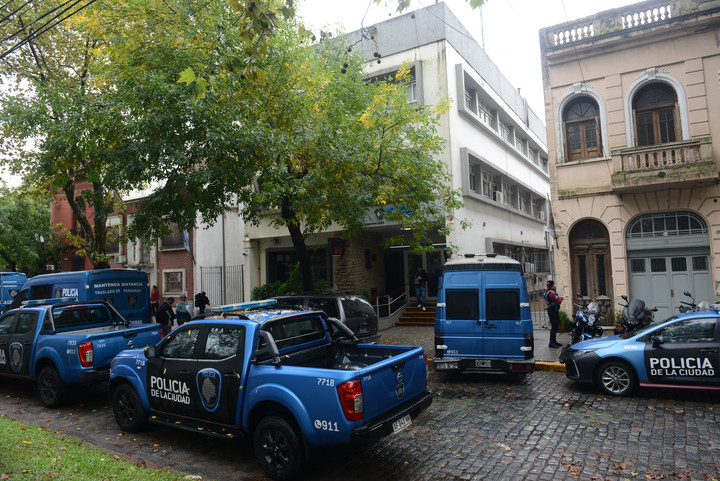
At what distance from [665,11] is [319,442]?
50.8 ft

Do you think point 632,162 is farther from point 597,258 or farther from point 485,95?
point 485,95

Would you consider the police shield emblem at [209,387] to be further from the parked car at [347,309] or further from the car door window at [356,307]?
the car door window at [356,307]

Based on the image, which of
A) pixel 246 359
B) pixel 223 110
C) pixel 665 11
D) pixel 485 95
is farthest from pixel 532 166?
pixel 246 359

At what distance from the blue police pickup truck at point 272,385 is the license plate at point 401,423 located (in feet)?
0.05

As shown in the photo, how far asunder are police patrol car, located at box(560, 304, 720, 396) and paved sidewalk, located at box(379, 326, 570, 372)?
6.17ft

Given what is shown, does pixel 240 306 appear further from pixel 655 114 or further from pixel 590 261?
pixel 655 114

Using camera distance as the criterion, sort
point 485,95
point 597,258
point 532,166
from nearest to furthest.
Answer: point 597,258 < point 485,95 < point 532,166

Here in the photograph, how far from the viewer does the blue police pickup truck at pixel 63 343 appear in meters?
8.10

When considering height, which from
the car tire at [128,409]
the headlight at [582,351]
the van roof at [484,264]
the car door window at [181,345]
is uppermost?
the van roof at [484,264]

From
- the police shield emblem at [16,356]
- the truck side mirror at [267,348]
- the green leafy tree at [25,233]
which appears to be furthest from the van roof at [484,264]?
the green leafy tree at [25,233]

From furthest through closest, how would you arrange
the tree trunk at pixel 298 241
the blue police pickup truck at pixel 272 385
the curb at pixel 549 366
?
the tree trunk at pixel 298 241
the curb at pixel 549 366
the blue police pickup truck at pixel 272 385

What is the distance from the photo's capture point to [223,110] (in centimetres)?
1121

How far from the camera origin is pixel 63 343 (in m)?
8.26

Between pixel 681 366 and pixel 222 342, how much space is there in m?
7.28
